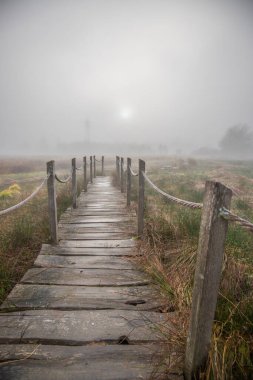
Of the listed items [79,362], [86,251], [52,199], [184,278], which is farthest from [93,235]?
[79,362]

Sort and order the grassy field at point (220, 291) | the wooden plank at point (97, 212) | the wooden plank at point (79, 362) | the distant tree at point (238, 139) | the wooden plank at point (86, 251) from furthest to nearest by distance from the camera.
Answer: the distant tree at point (238, 139) < the wooden plank at point (97, 212) < the wooden plank at point (86, 251) < the wooden plank at point (79, 362) < the grassy field at point (220, 291)

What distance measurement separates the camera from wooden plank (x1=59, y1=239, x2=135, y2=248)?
4.13m

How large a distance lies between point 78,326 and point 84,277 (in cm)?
94

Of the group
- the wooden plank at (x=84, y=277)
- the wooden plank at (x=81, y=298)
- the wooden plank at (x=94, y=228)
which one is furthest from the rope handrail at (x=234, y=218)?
the wooden plank at (x=94, y=228)

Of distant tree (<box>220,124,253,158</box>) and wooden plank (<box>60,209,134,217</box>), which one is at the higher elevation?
distant tree (<box>220,124,253,158</box>)

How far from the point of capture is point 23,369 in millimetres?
1721

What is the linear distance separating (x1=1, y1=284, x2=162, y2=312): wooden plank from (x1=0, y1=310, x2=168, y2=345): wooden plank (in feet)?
0.29

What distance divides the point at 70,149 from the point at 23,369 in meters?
158

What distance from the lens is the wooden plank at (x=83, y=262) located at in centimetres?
340

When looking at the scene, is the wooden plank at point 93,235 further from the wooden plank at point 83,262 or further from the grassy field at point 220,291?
the wooden plank at point 83,262

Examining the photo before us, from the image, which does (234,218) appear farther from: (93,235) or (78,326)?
(93,235)

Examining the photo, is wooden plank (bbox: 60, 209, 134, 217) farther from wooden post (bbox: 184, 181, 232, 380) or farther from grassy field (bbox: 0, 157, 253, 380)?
wooden post (bbox: 184, 181, 232, 380)

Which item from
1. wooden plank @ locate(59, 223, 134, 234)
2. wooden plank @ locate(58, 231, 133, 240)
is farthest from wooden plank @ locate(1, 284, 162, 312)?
wooden plank @ locate(59, 223, 134, 234)

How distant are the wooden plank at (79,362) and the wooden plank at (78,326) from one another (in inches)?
3.1
